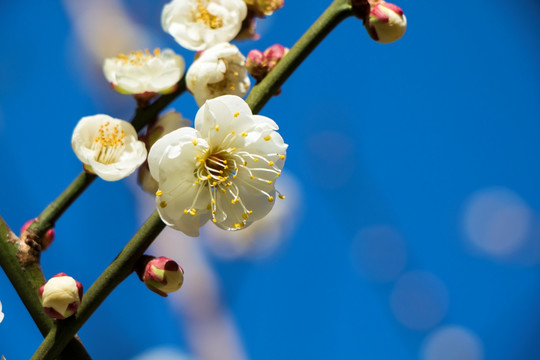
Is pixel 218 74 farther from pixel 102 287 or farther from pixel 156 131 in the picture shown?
pixel 102 287

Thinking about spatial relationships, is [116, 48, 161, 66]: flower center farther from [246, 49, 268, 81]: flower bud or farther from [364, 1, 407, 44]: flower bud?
[364, 1, 407, 44]: flower bud

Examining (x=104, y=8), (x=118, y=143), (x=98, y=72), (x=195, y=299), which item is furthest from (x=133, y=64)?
(x=104, y=8)

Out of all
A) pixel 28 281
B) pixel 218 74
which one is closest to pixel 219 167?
pixel 218 74

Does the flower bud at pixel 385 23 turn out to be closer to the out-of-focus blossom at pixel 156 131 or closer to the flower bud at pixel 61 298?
the out-of-focus blossom at pixel 156 131

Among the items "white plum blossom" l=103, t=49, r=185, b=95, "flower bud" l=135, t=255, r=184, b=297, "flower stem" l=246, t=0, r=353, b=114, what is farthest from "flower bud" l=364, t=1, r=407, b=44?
"flower bud" l=135, t=255, r=184, b=297

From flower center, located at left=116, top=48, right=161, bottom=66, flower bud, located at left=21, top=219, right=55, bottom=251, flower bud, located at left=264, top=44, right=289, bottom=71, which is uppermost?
flower bud, located at left=264, top=44, right=289, bottom=71

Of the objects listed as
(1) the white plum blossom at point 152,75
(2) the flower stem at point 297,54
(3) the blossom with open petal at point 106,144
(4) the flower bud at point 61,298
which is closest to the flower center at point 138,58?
(1) the white plum blossom at point 152,75
